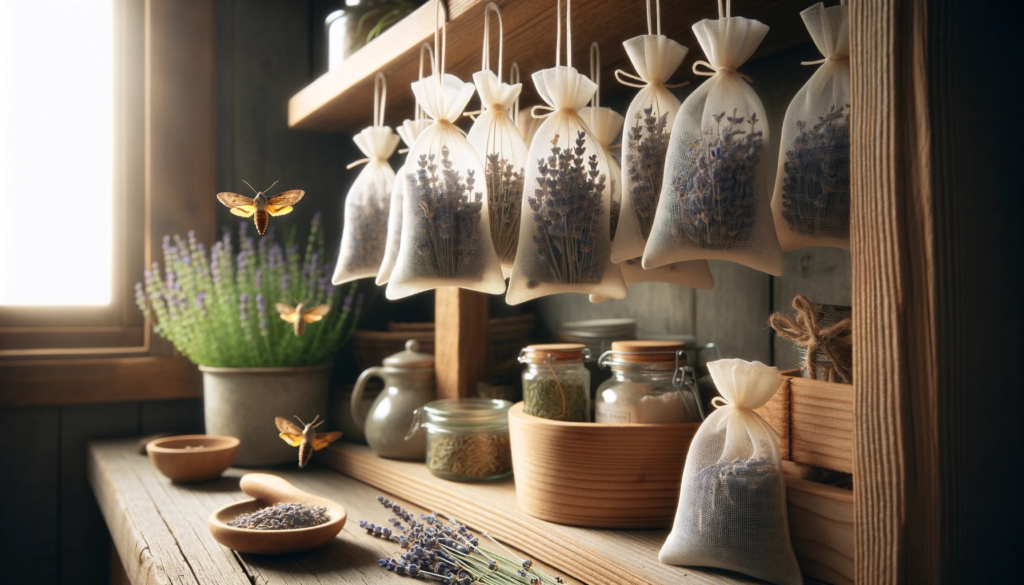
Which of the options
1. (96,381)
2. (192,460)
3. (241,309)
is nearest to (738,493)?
(192,460)

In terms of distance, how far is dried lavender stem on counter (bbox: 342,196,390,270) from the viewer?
3.93 feet

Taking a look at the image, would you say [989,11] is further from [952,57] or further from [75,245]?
[75,245]

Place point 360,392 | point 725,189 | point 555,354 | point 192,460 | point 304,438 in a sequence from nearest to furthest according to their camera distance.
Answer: point 725,189 → point 555,354 → point 304,438 → point 192,460 → point 360,392

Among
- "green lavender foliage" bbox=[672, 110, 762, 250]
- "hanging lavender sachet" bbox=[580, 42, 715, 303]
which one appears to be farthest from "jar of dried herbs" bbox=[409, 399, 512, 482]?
"green lavender foliage" bbox=[672, 110, 762, 250]

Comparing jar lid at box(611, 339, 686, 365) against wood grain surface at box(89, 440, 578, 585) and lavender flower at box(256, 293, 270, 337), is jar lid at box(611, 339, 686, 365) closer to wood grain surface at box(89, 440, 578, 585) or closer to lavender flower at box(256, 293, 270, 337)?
wood grain surface at box(89, 440, 578, 585)

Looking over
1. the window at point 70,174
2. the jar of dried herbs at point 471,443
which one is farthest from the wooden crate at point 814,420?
the window at point 70,174

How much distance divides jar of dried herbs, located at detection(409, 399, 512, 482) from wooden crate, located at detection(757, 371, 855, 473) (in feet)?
1.57

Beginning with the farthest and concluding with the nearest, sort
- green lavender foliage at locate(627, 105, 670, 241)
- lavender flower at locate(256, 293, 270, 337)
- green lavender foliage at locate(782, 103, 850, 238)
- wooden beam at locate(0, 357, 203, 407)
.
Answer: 1. wooden beam at locate(0, 357, 203, 407)
2. lavender flower at locate(256, 293, 270, 337)
3. green lavender foliage at locate(627, 105, 670, 241)
4. green lavender foliage at locate(782, 103, 850, 238)

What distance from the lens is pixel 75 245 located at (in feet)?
5.50

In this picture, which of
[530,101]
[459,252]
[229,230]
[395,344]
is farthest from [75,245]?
[459,252]

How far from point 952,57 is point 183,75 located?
1.63 metres

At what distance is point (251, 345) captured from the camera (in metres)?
1.48

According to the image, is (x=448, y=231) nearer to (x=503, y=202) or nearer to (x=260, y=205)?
(x=503, y=202)

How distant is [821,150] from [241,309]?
3.82ft
